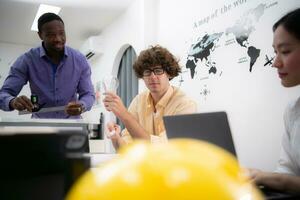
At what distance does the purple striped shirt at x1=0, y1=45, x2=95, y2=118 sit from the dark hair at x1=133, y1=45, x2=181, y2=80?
354 mm

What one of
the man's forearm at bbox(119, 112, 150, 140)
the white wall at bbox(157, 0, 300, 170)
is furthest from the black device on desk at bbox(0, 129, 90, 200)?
the white wall at bbox(157, 0, 300, 170)

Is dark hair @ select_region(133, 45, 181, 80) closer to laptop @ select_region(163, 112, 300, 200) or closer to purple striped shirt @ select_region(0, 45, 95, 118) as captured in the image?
purple striped shirt @ select_region(0, 45, 95, 118)

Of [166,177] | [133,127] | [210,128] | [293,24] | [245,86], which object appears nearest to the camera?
[166,177]

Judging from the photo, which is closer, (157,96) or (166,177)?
(166,177)

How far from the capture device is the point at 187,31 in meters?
2.64

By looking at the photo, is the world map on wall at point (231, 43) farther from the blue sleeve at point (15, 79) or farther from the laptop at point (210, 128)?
the blue sleeve at point (15, 79)

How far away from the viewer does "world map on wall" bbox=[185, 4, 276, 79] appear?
6.12 ft

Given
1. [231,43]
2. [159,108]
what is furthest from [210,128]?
[231,43]

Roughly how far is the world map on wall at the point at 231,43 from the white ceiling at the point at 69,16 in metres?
1.57

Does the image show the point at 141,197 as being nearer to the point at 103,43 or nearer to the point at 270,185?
the point at 270,185

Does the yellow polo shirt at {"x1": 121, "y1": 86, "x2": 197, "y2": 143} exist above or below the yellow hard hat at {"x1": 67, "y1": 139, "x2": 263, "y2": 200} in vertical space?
below

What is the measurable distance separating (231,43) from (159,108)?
85cm

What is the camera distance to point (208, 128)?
2.64ft

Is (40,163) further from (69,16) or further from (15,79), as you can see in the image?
(69,16)
